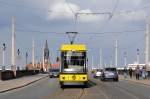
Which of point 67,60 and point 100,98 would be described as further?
point 67,60

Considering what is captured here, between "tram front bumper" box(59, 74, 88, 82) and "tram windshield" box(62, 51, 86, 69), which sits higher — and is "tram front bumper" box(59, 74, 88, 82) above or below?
below

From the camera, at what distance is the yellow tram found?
40219 millimetres

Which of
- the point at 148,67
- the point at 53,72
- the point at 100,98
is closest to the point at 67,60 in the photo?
the point at 100,98

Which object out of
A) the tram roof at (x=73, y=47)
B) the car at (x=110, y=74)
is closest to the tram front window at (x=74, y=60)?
the tram roof at (x=73, y=47)

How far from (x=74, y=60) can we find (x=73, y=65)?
1.41 ft

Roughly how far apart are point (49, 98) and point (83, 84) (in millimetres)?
13904

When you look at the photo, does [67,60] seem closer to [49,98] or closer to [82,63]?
[82,63]

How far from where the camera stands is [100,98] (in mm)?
28109

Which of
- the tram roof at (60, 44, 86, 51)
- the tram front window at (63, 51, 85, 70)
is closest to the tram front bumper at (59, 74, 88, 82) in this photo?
the tram front window at (63, 51, 85, 70)

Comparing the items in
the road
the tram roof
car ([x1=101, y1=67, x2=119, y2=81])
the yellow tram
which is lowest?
the road

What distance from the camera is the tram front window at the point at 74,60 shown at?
4066cm

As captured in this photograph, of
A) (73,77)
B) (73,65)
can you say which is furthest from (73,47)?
(73,77)

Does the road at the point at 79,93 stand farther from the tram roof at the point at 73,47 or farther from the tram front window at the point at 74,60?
A: the tram roof at the point at 73,47

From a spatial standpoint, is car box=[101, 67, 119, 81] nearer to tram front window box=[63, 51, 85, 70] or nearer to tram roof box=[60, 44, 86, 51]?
tram roof box=[60, 44, 86, 51]
